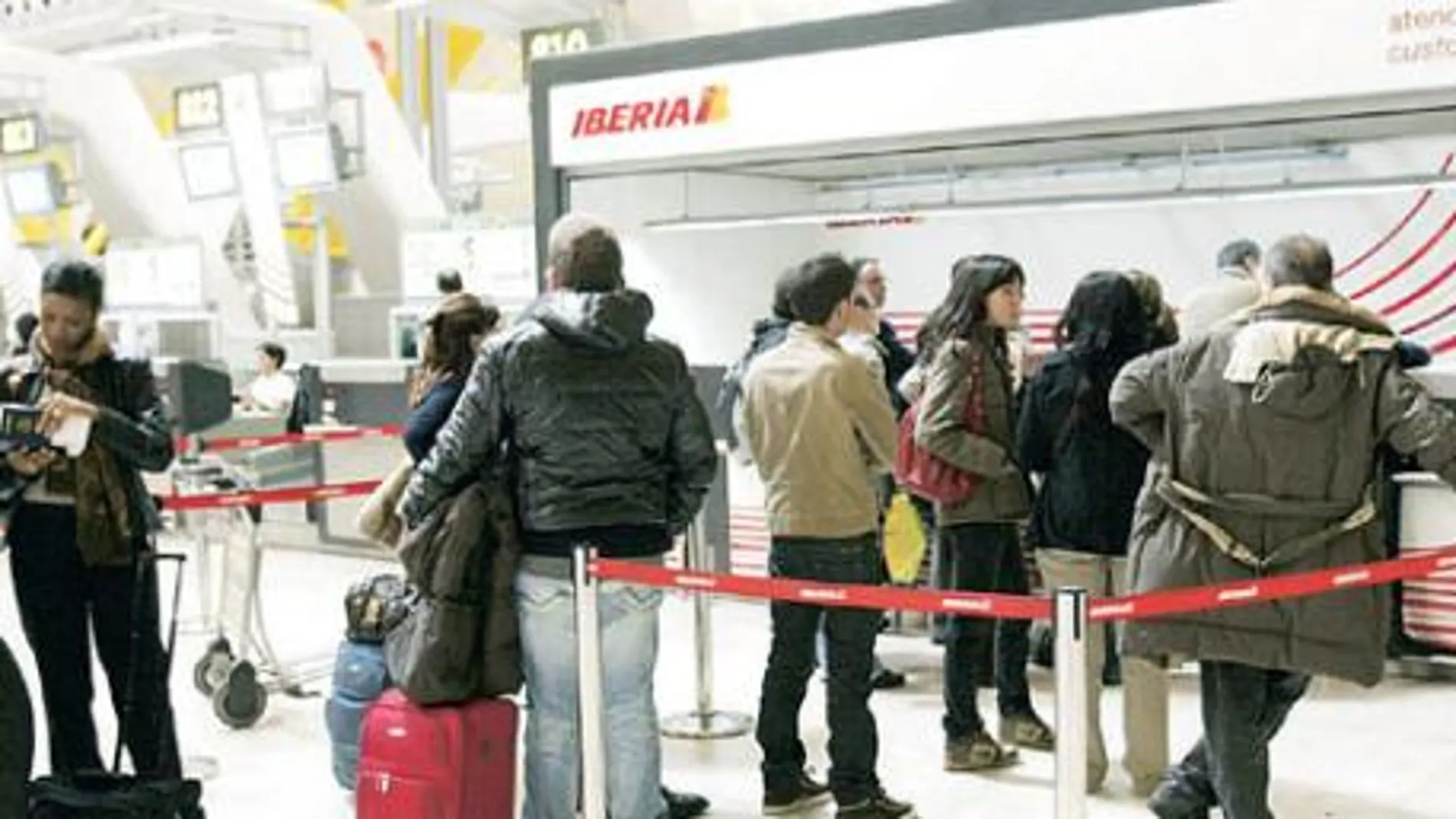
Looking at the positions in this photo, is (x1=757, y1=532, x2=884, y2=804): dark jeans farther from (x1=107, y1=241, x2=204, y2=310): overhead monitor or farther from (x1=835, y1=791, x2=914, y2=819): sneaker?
(x1=107, y1=241, x2=204, y2=310): overhead monitor

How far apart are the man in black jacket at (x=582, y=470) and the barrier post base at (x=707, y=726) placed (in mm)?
1441

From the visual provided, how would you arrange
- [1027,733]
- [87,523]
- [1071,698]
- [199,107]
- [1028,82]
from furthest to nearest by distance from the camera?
[199,107], [1028,82], [1027,733], [87,523], [1071,698]

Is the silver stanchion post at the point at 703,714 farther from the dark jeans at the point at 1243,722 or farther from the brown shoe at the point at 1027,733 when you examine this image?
the dark jeans at the point at 1243,722

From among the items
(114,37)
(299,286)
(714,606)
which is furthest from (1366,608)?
(114,37)

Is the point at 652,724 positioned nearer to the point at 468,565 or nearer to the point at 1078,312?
the point at 468,565

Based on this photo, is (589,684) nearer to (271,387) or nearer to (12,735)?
(12,735)

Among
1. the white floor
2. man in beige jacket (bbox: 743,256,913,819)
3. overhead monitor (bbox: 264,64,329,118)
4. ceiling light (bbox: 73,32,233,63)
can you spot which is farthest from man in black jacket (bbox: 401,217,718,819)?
ceiling light (bbox: 73,32,233,63)

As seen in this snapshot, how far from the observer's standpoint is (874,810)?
13.2 ft

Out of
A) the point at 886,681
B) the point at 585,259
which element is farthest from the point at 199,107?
the point at 585,259

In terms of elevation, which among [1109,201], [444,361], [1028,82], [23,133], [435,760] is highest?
[23,133]

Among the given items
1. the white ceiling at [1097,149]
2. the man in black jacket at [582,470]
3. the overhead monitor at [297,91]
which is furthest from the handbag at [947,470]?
the overhead monitor at [297,91]

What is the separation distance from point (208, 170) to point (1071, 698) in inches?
347

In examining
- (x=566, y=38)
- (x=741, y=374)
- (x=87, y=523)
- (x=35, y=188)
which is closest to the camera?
(x=87, y=523)

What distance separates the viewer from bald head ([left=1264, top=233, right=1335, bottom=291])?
3223mm
